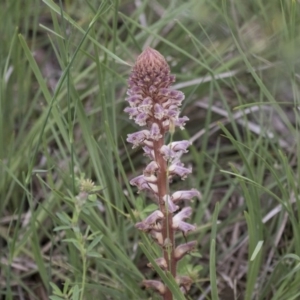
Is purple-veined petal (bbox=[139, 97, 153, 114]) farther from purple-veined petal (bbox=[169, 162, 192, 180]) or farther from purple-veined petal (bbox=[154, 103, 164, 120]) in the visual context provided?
purple-veined petal (bbox=[169, 162, 192, 180])

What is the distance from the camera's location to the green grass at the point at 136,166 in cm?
190

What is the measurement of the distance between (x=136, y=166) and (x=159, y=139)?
3.63 ft

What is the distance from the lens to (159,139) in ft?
5.42

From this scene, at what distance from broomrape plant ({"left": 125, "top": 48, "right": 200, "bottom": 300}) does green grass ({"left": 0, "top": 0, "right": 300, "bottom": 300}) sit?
121mm

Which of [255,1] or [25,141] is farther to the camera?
[25,141]

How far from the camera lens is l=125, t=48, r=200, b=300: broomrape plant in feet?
5.31

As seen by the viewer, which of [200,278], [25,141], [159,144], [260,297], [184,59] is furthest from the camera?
[184,59]

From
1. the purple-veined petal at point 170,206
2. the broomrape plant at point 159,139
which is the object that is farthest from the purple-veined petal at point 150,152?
the purple-veined petal at point 170,206

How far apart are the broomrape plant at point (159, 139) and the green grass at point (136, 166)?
121mm

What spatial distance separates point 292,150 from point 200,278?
71cm

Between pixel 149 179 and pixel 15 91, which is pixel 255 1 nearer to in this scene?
pixel 149 179

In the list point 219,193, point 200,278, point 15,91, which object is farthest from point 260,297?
point 15,91

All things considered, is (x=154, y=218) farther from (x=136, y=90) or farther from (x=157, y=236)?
(x=136, y=90)

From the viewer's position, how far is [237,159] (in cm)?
271
